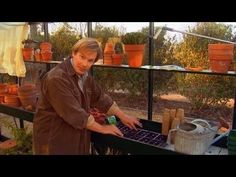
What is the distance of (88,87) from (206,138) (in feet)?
3.19

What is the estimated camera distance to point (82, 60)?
6.43 feet

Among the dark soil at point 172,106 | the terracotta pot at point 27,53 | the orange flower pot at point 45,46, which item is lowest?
the dark soil at point 172,106

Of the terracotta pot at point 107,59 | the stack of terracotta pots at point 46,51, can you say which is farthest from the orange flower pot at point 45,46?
the terracotta pot at point 107,59

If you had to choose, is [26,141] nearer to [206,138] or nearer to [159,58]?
[159,58]

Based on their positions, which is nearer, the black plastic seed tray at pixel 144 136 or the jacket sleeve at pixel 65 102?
the jacket sleeve at pixel 65 102

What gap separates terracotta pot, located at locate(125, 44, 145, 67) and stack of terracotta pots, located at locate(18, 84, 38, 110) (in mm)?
1109

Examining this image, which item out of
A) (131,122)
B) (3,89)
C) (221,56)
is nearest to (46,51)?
(3,89)

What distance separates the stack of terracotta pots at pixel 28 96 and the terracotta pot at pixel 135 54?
111 centimetres

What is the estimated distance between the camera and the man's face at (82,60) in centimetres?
193

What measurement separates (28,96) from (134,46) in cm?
127

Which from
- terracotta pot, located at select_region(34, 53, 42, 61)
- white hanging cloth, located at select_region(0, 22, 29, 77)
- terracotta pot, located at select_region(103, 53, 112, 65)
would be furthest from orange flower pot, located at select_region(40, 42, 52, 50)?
terracotta pot, located at select_region(103, 53, 112, 65)

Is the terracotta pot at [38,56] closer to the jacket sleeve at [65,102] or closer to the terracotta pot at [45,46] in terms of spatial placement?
the terracotta pot at [45,46]

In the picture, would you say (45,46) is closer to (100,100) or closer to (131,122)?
(100,100)
